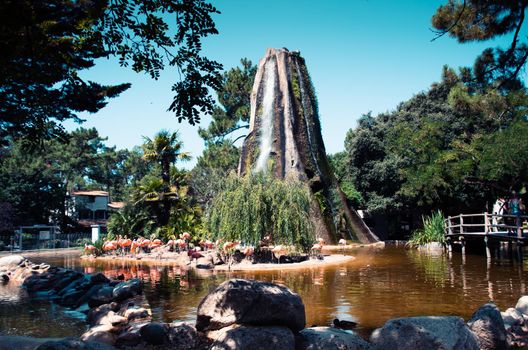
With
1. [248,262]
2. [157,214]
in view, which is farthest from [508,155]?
[157,214]

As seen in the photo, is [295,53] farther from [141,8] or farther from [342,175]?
[141,8]

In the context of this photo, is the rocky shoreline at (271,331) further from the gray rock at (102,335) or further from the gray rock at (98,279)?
the gray rock at (98,279)

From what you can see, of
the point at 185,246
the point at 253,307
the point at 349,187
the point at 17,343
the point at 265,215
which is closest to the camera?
the point at 253,307

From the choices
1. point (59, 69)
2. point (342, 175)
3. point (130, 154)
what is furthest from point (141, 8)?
point (130, 154)

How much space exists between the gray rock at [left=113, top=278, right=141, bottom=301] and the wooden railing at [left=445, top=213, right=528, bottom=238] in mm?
12454

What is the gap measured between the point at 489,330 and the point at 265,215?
1148 cm

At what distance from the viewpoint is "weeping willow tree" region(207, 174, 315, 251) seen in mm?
16953

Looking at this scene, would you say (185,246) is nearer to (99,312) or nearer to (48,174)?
(99,312)

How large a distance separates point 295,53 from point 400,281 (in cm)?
2377

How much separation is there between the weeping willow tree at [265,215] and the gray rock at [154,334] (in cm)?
1013

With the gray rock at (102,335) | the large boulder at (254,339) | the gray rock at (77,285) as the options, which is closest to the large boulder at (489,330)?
the large boulder at (254,339)

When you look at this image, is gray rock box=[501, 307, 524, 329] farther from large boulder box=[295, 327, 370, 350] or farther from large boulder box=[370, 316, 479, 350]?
large boulder box=[295, 327, 370, 350]

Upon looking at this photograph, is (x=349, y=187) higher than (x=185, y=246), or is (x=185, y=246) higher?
(x=349, y=187)

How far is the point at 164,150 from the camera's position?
30.4 m
